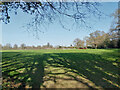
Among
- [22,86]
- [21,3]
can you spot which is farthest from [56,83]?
[21,3]

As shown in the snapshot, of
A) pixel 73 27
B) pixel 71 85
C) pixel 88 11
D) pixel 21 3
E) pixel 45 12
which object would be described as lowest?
pixel 71 85

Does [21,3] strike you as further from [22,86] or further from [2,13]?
[22,86]

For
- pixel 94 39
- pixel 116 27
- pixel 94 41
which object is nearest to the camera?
pixel 94 39

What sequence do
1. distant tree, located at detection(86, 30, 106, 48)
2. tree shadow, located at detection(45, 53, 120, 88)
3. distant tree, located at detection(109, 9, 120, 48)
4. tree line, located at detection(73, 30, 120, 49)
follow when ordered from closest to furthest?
1. tree shadow, located at detection(45, 53, 120, 88)
2. tree line, located at detection(73, 30, 120, 49)
3. distant tree, located at detection(86, 30, 106, 48)
4. distant tree, located at detection(109, 9, 120, 48)

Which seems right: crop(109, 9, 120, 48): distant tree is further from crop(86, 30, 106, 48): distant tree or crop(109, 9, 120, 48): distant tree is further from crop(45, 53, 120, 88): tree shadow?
crop(45, 53, 120, 88): tree shadow

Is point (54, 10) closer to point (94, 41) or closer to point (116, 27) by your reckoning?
point (94, 41)

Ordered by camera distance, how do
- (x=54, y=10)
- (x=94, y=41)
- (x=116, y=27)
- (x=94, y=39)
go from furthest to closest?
1. (x=116, y=27)
2. (x=94, y=41)
3. (x=94, y=39)
4. (x=54, y=10)

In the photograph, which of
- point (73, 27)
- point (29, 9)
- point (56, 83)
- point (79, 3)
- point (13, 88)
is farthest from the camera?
point (29, 9)

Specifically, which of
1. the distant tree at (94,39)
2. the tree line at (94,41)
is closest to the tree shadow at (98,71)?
the tree line at (94,41)

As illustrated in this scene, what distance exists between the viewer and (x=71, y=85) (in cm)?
173

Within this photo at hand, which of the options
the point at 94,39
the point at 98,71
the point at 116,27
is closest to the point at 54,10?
the point at 98,71

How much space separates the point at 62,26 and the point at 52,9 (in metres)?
0.74

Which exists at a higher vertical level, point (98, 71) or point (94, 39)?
point (94, 39)

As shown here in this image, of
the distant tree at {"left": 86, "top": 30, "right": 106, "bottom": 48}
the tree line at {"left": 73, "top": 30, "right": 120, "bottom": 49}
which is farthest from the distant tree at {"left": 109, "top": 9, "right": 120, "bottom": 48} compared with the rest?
the distant tree at {"left": 86, "top": 30, "right": 106, "bottom": 48}
